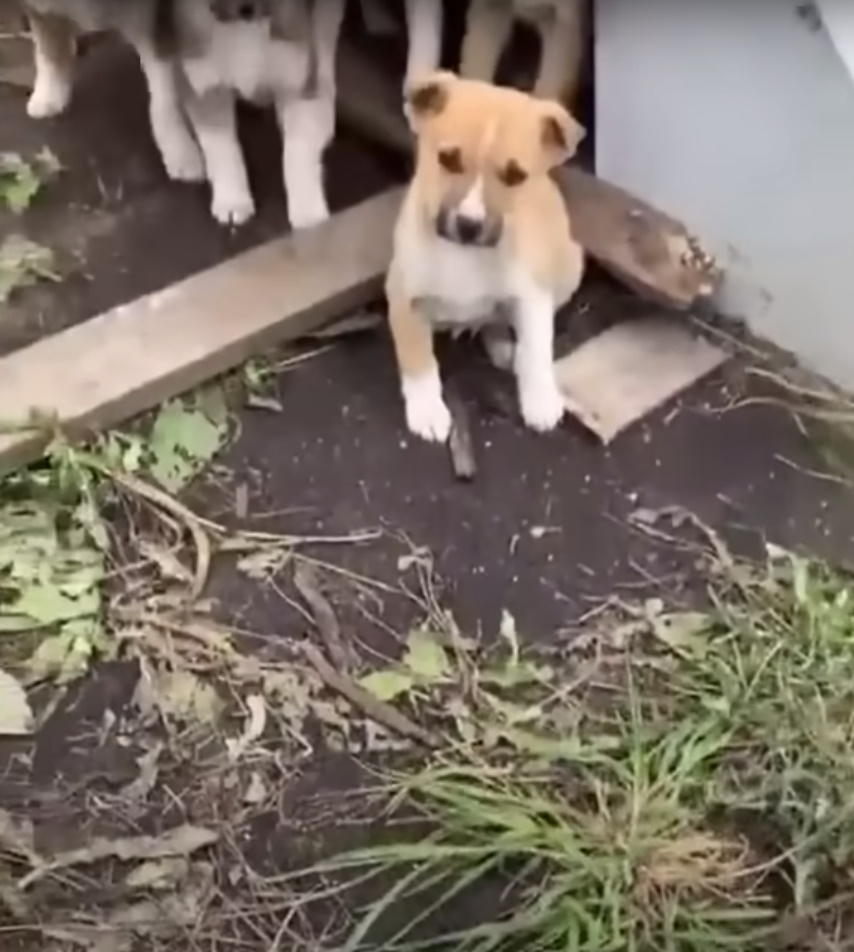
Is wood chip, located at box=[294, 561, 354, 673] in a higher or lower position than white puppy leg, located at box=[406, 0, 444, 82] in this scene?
lower

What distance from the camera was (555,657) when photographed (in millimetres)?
2045

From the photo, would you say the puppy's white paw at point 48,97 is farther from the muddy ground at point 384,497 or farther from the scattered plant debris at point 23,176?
the muddy ground at point 384,497

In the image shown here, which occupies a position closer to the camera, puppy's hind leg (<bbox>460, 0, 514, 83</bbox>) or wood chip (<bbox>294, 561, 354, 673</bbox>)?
wood chip (<bbox>294, 561, 354, 673</bbox>)

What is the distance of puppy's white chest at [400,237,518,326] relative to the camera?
218cm

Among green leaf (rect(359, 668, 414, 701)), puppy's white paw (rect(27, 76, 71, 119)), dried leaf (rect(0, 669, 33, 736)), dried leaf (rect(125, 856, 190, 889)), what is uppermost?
puppy's white paw (rect(27, 76, 71, 119))

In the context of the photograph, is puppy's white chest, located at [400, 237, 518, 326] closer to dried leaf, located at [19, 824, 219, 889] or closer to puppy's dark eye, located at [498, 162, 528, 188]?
puppy's dark eye, located at [498, 162, 528, 188]

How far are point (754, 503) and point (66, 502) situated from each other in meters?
0.83

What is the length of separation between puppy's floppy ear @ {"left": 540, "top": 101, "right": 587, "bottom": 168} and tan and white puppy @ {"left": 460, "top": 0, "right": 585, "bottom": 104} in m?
0.49

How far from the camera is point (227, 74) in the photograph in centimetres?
245

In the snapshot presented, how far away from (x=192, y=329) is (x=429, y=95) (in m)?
0.48

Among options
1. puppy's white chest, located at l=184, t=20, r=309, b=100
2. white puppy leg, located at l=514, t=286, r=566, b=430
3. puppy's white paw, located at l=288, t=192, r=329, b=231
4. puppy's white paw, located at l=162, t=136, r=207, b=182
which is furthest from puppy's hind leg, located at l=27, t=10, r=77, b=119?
white puppy leg, located at l=514, t=286, r=566, b=430

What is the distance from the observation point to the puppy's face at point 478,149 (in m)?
2.07

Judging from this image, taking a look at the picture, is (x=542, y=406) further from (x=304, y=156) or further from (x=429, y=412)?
(x=304, y=156)

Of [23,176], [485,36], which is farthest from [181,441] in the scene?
[485,36]
